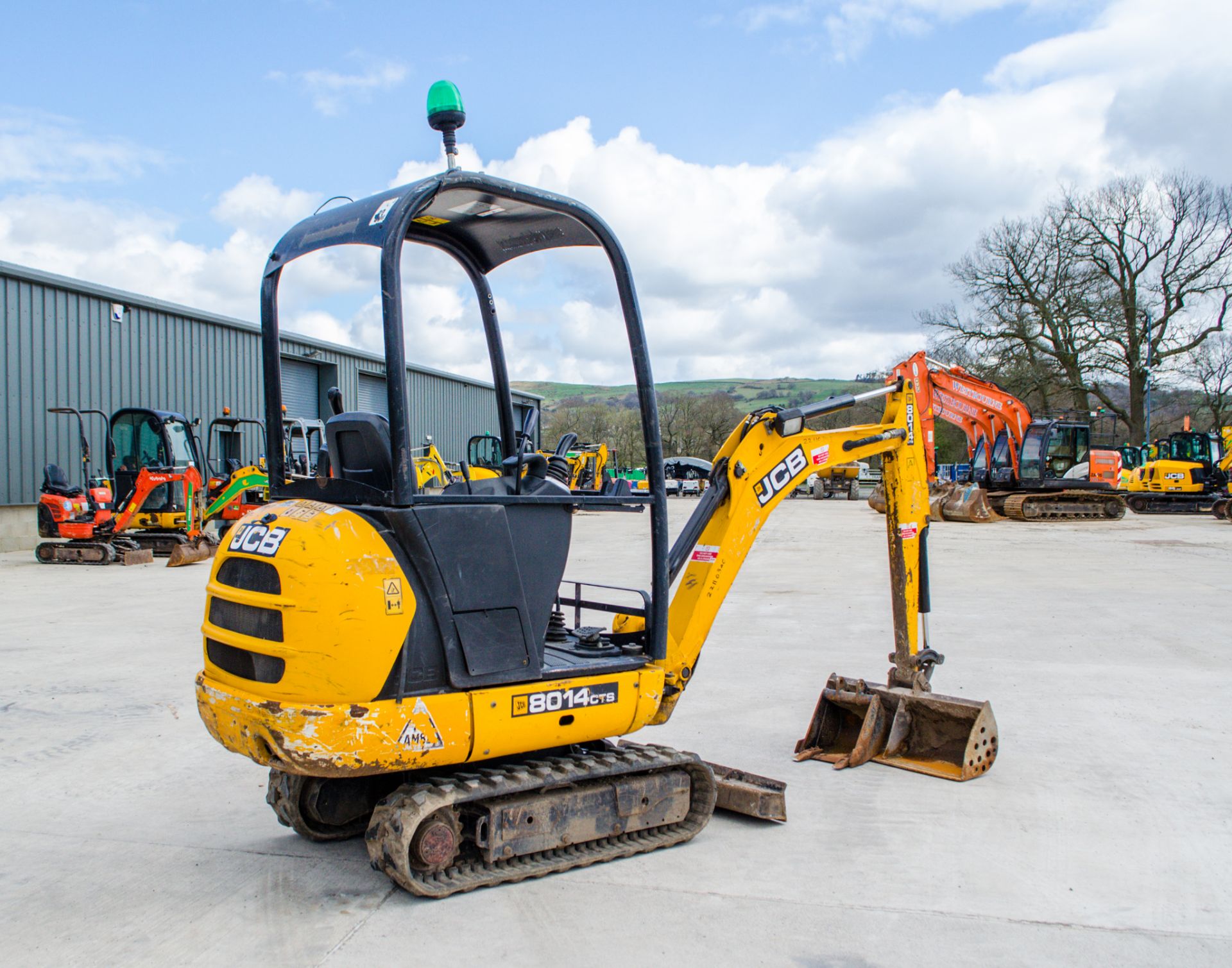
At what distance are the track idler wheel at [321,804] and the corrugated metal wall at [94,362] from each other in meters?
18.0

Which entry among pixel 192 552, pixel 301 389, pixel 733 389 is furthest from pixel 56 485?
pixel 733 389

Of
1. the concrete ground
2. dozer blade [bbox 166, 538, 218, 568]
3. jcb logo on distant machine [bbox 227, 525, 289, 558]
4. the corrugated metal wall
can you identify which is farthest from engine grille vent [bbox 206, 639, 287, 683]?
the corrugated metal wall

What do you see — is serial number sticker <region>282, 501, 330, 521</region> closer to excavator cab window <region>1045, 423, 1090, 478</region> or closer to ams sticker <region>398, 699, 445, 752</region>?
ams sticker <region>398, 699, 445, 752</region>

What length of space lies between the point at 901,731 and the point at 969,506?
70.9 ft

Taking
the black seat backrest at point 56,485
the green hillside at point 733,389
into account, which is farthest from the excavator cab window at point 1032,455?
the green hillside at point 733,389

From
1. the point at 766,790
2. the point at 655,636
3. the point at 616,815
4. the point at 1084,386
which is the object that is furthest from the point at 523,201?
the point at 1084,386

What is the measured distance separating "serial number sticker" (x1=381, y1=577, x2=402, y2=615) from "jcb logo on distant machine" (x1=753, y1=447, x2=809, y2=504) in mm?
2153

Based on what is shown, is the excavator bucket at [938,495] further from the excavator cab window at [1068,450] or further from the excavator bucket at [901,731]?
the excavator bucket at [901,731]

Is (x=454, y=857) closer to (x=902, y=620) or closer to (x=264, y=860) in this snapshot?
(x=264, y=860)

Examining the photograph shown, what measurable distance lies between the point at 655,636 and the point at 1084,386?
40864mm

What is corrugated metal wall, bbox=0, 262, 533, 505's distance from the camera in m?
19.5

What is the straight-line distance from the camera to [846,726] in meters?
5.93

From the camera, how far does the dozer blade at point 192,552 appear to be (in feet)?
52.5

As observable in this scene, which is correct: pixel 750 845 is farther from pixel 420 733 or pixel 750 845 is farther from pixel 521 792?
pixel 420 733
